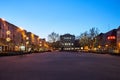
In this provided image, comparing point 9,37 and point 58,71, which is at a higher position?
point 9,37

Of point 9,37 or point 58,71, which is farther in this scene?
point 9,37

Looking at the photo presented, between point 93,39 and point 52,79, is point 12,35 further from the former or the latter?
point 52,79

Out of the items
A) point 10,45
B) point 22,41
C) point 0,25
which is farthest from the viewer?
point 22,41

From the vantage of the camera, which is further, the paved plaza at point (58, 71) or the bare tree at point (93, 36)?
the bare tree at point (93, 36)

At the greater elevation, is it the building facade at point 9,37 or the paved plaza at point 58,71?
the building facade at point 9,37

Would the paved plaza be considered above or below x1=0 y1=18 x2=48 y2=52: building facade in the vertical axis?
below

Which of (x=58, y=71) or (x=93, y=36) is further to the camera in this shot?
(x=93, y=36)

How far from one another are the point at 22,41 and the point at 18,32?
9726 mm

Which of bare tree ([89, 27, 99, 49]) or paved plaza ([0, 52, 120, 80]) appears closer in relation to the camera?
paved plaza ([0, 52, 120, 80])

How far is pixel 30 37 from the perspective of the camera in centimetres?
14888

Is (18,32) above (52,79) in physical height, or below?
above

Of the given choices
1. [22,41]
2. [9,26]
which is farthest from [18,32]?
[9,26]

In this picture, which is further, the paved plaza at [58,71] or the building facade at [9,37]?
the building facade at [9,37]

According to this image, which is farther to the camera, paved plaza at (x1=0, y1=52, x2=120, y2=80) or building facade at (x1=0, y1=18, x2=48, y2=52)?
building facade at (x1=0, y1=18, x2=48, y2=52)
